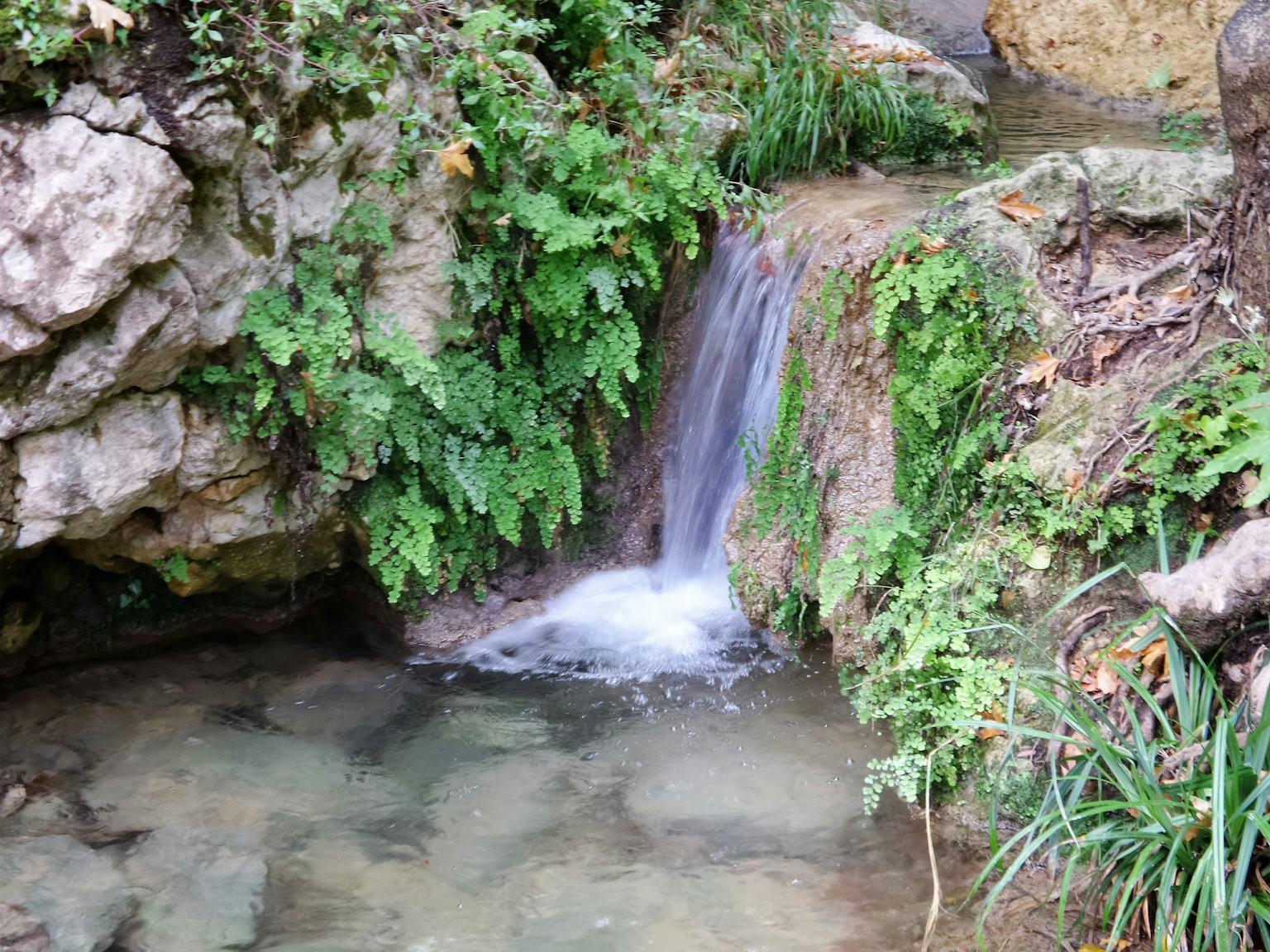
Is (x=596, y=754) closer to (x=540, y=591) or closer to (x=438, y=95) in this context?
(x=540, y=591)

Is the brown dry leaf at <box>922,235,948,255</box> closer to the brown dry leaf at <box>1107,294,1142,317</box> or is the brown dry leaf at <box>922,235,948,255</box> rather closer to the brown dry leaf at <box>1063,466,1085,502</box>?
the brown dry leaf at <box>1107,294,1142,317</box>

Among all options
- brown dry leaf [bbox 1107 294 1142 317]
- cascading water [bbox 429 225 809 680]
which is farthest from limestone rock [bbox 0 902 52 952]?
brown dry leaf [bbox 1107 294 1142 317]

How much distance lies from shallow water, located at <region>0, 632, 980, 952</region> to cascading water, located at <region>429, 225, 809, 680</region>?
0.76ft

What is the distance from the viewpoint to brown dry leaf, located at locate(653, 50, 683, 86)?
616 centimetres

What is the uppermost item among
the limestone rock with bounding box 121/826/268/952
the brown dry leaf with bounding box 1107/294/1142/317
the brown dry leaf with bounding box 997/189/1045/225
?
the brown dry leaf with bounding box 997/189/1045/225

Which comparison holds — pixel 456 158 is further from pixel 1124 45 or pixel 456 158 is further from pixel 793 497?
pixel 1124 45

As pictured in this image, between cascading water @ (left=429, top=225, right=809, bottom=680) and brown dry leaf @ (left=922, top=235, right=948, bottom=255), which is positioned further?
cascading water @ (left=429, top=225, right=809, bottom=680)

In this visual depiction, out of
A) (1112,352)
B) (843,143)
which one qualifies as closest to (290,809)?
(1112,352)

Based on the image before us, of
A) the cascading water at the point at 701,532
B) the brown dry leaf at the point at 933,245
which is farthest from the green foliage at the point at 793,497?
the brown dry leaf at the point at 933,245

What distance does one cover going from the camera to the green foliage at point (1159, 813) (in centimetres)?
312

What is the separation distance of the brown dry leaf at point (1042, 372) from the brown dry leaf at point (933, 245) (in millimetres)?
678

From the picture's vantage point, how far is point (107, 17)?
4.18 metres

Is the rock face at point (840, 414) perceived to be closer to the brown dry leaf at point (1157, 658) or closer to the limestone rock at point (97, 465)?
the brown dry leaf at point (1157, 658)

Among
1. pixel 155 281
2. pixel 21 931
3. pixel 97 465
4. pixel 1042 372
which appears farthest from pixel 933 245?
pixel 21 931
